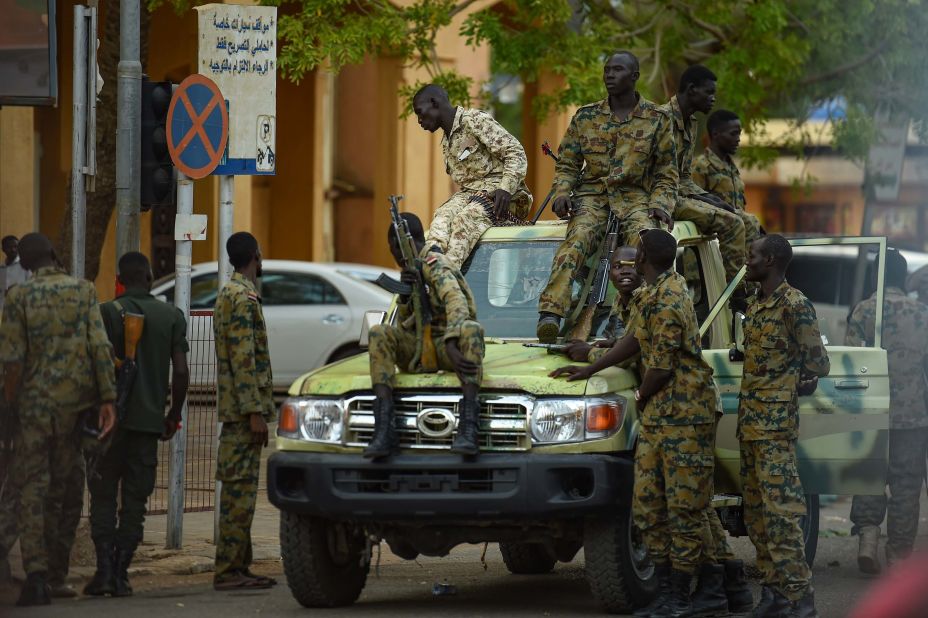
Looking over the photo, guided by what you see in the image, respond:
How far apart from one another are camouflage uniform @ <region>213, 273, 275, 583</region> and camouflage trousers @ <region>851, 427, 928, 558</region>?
3.83 metres

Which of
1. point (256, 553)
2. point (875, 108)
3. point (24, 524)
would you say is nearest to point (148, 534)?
point (256, 553)

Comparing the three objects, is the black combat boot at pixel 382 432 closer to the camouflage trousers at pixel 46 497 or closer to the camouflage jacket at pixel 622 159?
the camouflage trousers at pixel 46 497

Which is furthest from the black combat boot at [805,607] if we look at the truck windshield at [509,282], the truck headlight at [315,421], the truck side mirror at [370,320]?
the truck side mirror at [370,320]

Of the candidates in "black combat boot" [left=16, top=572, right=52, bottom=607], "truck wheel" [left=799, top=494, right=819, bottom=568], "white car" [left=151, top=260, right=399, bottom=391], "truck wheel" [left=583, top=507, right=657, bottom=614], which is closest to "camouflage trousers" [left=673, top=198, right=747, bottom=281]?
"truck wheel" [left=799, top=494, right=819, bottom=568]

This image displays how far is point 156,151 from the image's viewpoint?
10.8 metres

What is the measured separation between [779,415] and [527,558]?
8.20 feet

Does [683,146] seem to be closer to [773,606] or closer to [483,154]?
[483,154]

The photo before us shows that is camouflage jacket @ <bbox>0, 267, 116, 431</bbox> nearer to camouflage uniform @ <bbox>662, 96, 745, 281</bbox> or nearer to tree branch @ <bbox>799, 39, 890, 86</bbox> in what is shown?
camouflage uniform @ <bbox>662, 96, 745, 281</bbox>

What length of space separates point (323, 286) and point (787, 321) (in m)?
11.6

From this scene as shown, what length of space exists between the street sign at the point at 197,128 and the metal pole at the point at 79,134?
56 cm

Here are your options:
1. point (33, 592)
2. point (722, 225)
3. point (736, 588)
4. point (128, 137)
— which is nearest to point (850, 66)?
point (722, 225)

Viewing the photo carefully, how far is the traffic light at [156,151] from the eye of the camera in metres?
10.8

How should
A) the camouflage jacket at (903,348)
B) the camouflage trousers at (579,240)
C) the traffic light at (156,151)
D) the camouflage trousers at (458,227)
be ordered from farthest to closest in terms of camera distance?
the camouflage jacket at (903,348), the traffic light at (156,151), the camouflage trousers at (458,227), the camouflage trousers at (579,240)

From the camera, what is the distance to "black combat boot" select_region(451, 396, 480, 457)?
825 cm
